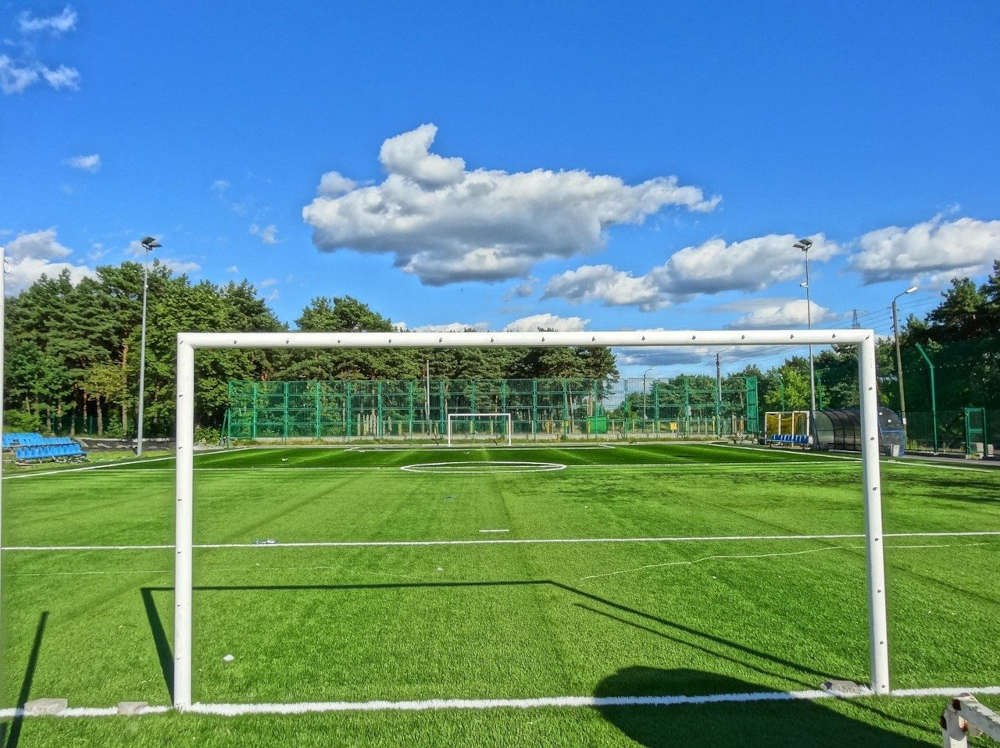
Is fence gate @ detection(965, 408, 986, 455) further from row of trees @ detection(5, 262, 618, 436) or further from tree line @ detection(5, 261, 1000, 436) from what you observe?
row of trees @ detection(5, 262, 618, 436)

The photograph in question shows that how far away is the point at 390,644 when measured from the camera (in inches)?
185

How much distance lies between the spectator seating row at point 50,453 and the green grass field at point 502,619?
616 inches

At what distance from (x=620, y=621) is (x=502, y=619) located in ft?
2.98

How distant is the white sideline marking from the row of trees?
132 ft

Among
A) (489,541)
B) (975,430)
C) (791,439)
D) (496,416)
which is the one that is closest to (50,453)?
(496,416)

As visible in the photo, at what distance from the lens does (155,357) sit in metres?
43.5

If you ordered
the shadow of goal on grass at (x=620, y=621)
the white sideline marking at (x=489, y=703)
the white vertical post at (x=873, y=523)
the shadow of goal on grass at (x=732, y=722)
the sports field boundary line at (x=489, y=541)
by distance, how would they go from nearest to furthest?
the shadow of goal on grass at (x=732, y=722), the white sideline marking at (x=489, y=703), the white vertical post at (x=873, y=523), the shadow of goal on grass at (x=620, y=621), the sports field boundary line at (x=489, y=541)

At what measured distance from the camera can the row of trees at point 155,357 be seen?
4522 centimetres

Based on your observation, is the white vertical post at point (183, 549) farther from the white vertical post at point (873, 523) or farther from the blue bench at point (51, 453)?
the blue bench at point (51, 453)

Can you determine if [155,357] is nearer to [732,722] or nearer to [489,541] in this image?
[489,541]

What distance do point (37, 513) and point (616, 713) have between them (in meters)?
12.0

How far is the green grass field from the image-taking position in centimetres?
352

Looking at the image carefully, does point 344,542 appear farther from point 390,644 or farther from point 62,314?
point 62,314

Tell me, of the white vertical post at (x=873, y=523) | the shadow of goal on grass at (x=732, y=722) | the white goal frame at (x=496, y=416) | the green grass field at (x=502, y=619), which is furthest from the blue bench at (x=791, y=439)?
the shadow of goal on grass at (x=732, y=722)
